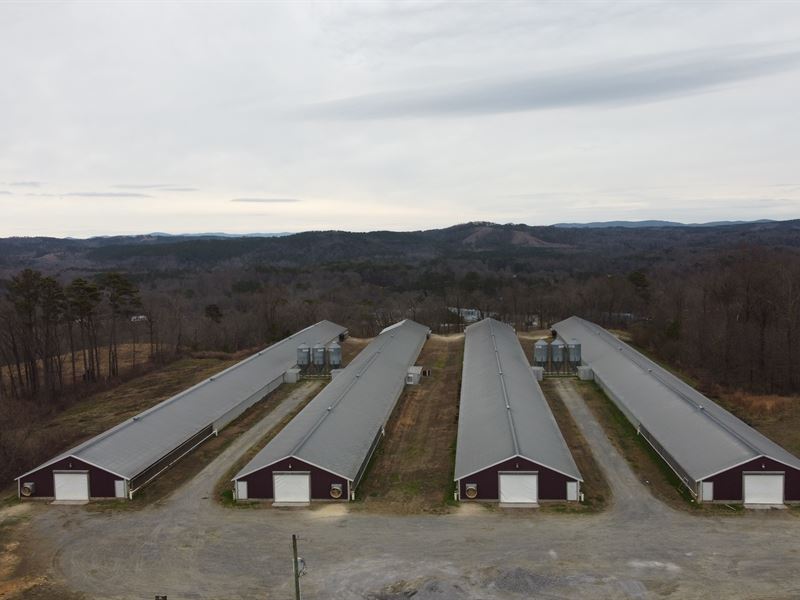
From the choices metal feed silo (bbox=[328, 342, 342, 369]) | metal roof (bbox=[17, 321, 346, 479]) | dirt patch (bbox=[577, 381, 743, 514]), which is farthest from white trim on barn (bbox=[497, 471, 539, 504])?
metal feed silo (bbox=[328, 342, 342, 369])

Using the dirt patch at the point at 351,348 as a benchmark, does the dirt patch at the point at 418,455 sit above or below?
below

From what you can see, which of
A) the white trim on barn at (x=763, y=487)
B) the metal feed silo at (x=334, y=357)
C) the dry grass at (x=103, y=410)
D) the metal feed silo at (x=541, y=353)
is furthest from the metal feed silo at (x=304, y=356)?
the white trim on barn at (x=763, y=487)

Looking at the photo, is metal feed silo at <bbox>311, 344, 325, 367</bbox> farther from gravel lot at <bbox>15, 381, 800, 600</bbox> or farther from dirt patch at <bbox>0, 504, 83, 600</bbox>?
dirt patch at <bbox>0, 504, 83, 600</bbox>

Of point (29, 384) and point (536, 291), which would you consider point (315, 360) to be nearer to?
point (29, 384)

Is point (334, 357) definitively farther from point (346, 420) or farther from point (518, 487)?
point (518, 487)

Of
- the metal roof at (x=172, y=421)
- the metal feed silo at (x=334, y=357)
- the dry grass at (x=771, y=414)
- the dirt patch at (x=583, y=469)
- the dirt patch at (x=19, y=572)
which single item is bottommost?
the dirt patch at (x=19, y=572)

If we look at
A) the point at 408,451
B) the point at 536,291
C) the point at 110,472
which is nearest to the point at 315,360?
the point at 408,451

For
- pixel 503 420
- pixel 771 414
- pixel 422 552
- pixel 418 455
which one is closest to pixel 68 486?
pixel 418 455

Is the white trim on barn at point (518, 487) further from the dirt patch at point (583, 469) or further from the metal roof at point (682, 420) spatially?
the metal roof at point (682, 420)
